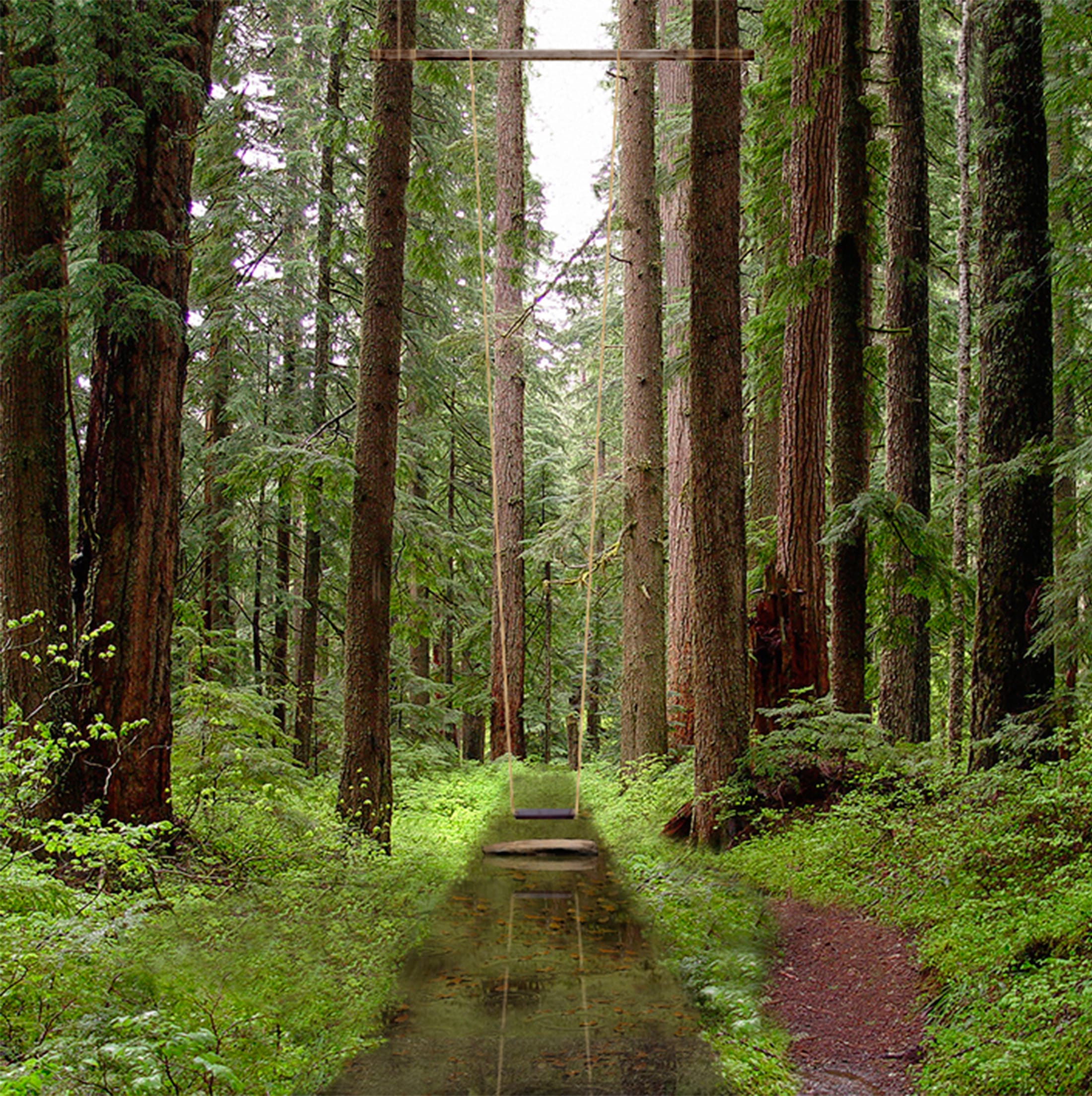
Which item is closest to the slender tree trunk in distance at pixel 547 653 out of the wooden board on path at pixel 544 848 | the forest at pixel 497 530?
the forest at pixel 497 530

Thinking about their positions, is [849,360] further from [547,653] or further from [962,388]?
[547,653]

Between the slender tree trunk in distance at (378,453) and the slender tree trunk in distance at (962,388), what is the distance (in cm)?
621

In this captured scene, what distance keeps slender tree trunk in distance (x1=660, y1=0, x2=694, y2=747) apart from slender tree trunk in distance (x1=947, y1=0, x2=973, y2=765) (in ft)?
9.78

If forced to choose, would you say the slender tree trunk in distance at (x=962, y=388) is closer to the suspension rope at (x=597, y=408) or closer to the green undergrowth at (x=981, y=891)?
the suspension rope at (x=597, y=408)

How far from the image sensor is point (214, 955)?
4.13 metres

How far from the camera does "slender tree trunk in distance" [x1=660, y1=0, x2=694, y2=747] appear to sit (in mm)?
10547

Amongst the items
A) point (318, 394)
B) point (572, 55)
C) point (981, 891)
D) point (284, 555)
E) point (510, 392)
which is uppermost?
point (572, 55)

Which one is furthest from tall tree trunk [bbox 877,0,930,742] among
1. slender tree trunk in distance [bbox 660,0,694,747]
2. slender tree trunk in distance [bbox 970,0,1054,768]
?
slender tree trunk in distance [bbox 970,0,1054,768]

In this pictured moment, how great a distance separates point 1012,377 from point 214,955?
5.76m

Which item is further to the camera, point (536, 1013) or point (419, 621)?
point (419, 621)

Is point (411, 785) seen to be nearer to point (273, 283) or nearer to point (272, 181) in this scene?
point (273, 283)

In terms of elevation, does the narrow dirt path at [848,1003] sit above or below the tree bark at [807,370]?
below

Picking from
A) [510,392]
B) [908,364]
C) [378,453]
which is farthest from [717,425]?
[510,392]

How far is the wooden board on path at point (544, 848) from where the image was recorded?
7719mm
